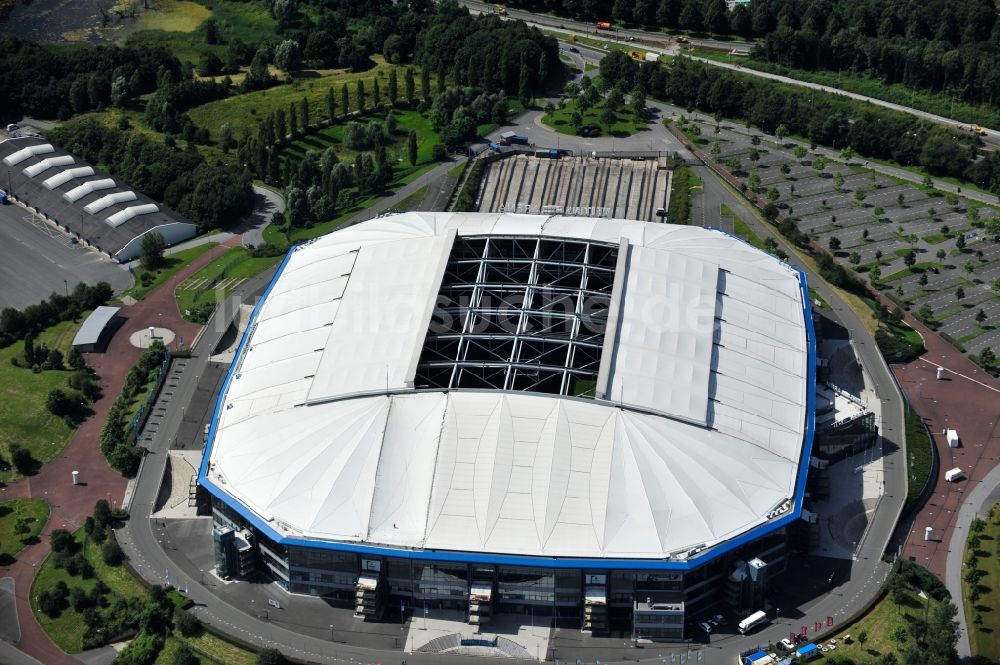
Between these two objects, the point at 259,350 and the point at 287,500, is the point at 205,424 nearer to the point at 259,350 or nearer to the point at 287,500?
the point at 259,350

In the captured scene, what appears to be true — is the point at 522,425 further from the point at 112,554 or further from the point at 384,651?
the point at 112,554

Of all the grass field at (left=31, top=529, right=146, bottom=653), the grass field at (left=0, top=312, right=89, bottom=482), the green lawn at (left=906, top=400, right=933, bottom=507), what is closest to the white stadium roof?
the grass field at (left=31, top=529, right=146, bottom=653)

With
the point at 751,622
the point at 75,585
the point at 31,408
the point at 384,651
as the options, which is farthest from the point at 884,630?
the point at 31,408

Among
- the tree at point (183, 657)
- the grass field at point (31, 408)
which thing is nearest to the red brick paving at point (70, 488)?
the grass field at point (31, 408)

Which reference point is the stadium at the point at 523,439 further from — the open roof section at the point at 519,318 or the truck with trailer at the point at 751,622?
the truck with trailer at the point at 751,622

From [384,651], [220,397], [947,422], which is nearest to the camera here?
[384,651]

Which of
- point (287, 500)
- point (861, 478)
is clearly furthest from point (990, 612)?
point (287, 500)

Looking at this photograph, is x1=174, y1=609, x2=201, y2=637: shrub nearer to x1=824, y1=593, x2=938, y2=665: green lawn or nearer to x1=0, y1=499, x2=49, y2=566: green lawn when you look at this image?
x1=0, y1=499, x2=49, y2=566: green lawn

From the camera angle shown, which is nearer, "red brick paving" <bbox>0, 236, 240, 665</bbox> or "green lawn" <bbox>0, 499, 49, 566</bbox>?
"red brick paving" <bbox>0, 236, 240, 665</bbox>
